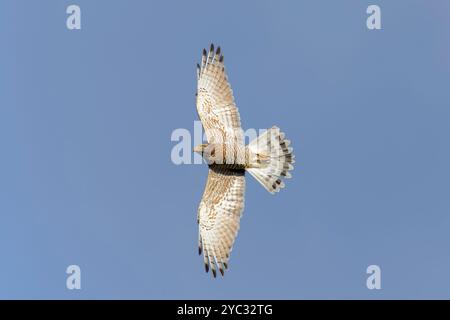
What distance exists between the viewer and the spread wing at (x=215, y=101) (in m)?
15.1

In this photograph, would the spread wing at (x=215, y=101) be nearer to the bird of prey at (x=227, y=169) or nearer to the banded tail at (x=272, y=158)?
the bird of prey at (x=227, y=169)

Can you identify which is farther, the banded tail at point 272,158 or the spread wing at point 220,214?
the banded tail at point 272,158

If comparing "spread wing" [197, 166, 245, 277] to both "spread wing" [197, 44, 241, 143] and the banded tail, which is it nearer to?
the banded tail

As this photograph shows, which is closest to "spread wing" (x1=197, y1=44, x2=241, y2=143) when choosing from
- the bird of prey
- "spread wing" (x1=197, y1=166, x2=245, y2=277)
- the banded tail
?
the bird of prey

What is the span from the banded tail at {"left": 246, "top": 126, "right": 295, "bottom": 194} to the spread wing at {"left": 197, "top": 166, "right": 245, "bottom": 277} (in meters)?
0.41

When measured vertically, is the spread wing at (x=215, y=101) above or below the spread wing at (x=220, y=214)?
above

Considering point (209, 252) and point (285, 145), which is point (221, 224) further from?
point (285, 145)

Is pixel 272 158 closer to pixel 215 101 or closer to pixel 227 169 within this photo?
pixel 227 169

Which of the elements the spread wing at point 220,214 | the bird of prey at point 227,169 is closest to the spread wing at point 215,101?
the bird of prey at point 227,169

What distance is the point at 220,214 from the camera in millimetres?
15086

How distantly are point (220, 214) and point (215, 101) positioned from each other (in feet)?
6.88

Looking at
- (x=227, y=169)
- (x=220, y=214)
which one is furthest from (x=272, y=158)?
(x=220, y=214)

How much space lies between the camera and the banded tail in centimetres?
1511
